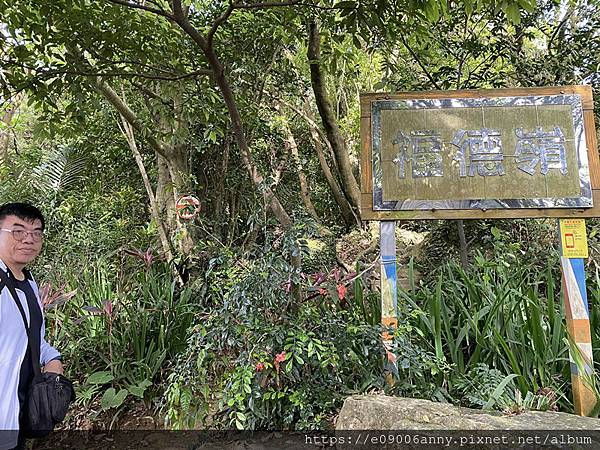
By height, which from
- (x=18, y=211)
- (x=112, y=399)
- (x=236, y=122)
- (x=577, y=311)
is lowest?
(x=112, y=399)

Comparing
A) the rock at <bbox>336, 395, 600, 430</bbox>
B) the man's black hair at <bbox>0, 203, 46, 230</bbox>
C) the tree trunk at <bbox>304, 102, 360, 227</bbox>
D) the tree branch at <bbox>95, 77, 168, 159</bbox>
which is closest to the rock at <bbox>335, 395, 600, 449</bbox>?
the rock at <bbox>336, 395, 600, 430</bbox>

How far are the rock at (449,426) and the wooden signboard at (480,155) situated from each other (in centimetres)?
112

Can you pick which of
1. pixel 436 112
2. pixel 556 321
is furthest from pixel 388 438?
pixel 436 112

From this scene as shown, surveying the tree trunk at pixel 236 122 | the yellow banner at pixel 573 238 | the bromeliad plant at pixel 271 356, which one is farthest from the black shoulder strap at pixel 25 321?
the yellow banner at pixel 573 238

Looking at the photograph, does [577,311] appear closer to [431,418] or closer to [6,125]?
[431,418]

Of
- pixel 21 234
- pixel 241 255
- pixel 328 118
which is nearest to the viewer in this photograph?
pixel 21 234

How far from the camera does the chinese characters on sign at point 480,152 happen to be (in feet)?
8.84

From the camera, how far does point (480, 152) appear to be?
275 centimetres

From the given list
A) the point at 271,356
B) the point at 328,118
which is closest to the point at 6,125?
the point at 328,118

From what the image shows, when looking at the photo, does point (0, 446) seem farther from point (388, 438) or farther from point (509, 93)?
point (509, 93)

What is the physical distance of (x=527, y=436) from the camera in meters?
1.80

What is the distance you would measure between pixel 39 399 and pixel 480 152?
2556 mm

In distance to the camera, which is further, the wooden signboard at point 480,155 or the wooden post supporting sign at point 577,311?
the wooden signboard at point 480,155

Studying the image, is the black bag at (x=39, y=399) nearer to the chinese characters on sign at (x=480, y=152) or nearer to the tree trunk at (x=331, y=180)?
the chinese characters on sign at (x=480, y=152)
